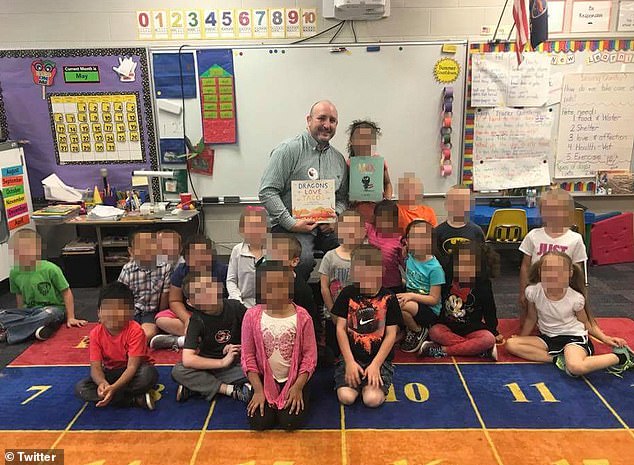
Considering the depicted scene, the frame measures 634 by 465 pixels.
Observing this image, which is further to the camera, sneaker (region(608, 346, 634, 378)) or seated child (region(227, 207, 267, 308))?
seated child (region(227, 207, 267, 308))

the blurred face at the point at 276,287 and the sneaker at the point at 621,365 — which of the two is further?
the sneaker at the point at 621,365

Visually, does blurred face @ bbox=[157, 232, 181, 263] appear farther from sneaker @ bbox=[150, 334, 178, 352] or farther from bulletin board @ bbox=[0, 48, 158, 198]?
bulletin board @ bbox=[0, 48, 158, 198]

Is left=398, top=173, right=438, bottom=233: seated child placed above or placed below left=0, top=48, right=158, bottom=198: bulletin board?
below

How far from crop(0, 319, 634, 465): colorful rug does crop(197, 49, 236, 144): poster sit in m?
2.34

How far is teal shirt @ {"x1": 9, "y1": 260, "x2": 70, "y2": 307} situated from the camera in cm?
332

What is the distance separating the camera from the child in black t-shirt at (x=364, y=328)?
8.11 feet

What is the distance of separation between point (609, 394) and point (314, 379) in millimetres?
1497

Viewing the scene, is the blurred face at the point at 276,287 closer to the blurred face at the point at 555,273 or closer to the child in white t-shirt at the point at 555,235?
the blurred face at the point at 555,273

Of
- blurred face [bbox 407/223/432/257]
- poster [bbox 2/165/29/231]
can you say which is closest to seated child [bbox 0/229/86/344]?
poster [bbox 2/165/29/231]

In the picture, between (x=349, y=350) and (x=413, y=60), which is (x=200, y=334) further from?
(x=413, y=60)

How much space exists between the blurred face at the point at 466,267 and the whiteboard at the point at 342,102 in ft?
6.27

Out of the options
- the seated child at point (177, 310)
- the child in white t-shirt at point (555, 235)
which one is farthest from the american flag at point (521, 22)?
the seated child at point (177, 310)

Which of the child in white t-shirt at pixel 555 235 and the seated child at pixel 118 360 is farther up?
the child in white t-shirt at pixel 555 235

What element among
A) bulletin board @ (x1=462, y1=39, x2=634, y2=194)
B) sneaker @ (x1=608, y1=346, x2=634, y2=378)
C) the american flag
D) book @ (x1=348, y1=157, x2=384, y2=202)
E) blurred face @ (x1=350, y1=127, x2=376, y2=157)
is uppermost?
the american flag
